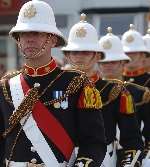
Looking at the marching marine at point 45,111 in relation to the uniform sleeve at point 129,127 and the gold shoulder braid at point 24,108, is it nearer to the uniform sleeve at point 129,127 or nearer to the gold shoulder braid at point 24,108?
the gold shoulder braid at point 24,108

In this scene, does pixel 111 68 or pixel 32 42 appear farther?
pixel 111 68

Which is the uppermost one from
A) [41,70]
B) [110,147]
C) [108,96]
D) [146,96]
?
[41,70]

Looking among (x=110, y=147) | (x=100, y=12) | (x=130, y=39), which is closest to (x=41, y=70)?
(x=110, y=147)

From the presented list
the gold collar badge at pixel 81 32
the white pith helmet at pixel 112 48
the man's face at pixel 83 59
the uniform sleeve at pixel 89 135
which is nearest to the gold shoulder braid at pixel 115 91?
the man's face at pixel 83 59

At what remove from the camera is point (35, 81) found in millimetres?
4203

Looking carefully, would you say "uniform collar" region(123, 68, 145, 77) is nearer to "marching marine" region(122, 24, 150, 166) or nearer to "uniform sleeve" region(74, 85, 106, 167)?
"marching marine" region(122, 24, 150, 166)

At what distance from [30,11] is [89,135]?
0.87 metres

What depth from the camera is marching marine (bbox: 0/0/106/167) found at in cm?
403

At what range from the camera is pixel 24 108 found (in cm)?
409

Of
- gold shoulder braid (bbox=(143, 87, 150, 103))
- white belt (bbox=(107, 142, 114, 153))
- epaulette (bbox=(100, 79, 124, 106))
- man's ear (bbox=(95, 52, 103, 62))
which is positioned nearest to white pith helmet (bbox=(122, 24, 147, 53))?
gold shoulder braid (bbox=(143, 87, 150, 103))

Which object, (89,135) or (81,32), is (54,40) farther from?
(81,32)

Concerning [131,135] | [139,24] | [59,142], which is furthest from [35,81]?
[139,24]

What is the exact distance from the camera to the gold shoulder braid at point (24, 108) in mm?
4078

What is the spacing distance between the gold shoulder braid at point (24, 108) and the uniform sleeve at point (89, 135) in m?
0.28
